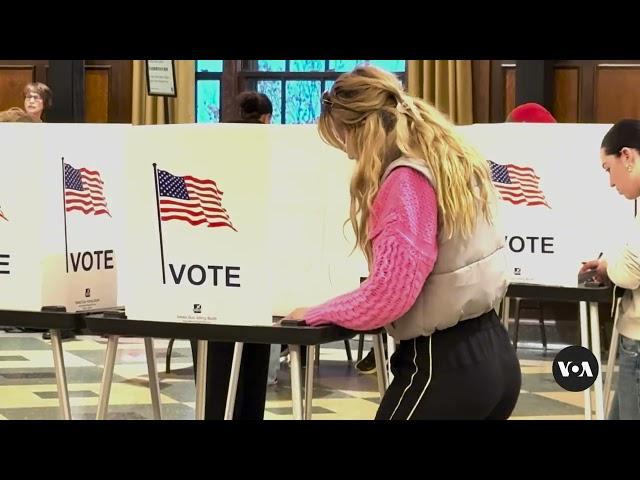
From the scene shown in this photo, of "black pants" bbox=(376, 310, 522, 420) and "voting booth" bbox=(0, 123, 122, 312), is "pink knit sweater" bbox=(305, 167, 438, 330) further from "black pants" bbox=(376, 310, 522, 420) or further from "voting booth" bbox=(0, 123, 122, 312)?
"voting booth" bbox=(0, 123, 122, 312)

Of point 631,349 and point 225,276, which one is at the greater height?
point 225,276

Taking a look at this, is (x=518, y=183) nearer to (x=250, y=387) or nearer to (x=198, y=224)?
(x=250, y=387)

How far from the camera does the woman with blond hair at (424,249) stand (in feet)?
8.93

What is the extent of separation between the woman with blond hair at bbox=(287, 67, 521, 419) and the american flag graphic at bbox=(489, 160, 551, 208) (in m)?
1.86

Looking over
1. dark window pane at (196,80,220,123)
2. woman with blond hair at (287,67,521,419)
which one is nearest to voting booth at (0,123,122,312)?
woman with blond hair at (287,67,521,419)

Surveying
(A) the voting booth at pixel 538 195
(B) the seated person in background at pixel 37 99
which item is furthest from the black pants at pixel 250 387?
(B) the seated person in background at pixel 37 99

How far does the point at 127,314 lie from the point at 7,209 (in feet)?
1.87

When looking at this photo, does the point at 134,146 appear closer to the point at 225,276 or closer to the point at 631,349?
the point at 225,276

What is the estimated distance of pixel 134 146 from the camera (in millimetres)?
3336

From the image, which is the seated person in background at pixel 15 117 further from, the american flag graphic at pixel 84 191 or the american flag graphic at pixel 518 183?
the american flag graphic at pixel 84 191

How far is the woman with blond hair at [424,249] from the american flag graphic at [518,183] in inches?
73.1
